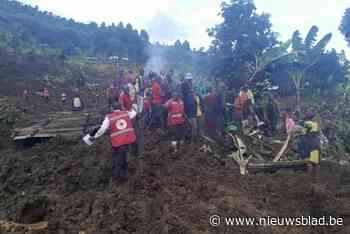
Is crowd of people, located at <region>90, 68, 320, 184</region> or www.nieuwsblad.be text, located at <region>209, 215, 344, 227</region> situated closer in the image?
www.nieuwsblad.be text, located at <region>209, 215, 344, 227</region>

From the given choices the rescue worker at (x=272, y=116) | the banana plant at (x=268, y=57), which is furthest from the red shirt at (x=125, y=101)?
the banana plant at (x=268, y=57)

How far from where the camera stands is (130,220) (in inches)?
225

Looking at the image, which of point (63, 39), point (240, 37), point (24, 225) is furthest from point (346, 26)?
point (63, 39)

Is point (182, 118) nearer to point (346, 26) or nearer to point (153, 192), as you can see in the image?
point (153, 192)

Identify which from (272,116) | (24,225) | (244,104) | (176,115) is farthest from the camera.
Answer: (272,116)

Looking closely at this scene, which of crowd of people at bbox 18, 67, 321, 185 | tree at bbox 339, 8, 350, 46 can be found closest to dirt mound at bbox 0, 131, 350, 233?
crowd of people at bbox 18, 67, 321, 185

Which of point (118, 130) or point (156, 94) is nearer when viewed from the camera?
point (118, 130)

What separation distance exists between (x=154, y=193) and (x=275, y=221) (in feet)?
7.48

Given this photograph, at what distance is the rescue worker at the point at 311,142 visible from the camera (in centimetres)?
811

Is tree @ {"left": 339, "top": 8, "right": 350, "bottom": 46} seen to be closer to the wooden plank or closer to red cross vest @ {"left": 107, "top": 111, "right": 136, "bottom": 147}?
the wooden plank

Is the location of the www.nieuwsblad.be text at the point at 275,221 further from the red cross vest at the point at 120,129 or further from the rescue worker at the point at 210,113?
the rescue worker at the point at 210,113

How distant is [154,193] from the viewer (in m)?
6.86

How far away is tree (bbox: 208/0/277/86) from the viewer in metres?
19.9

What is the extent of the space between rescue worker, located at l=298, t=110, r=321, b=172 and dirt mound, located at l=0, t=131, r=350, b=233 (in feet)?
1.28
